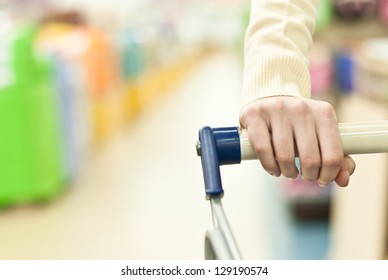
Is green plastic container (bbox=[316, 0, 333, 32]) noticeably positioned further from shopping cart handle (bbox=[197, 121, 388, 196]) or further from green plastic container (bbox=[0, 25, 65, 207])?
shopping cart handle (bbox=[197, 121, 388, 196])

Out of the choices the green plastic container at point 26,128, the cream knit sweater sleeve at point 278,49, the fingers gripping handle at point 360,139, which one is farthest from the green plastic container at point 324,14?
the fingers gripping handle at point 360,139

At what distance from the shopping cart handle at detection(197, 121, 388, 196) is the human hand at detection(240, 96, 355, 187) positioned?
12 millimetres

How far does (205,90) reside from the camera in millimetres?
5977

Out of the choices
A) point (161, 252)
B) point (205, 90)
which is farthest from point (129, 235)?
point (205, 90)

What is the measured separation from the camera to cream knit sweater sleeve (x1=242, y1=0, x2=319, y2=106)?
1.98ft

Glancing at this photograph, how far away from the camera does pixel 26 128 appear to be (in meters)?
2.62

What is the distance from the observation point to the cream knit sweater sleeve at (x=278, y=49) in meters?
0.60

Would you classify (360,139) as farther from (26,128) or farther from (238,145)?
(26,128)

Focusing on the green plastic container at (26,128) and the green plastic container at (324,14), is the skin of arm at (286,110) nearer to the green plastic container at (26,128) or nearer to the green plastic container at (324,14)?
the green plastic container at (324,14)

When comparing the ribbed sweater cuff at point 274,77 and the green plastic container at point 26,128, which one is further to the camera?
the green plastic container at point 26,128

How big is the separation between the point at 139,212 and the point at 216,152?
205cm

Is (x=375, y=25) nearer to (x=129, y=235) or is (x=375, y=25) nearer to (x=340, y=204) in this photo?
(x=340, y=204)

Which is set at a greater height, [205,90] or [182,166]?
[205,90]

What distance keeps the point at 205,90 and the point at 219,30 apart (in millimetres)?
4216
